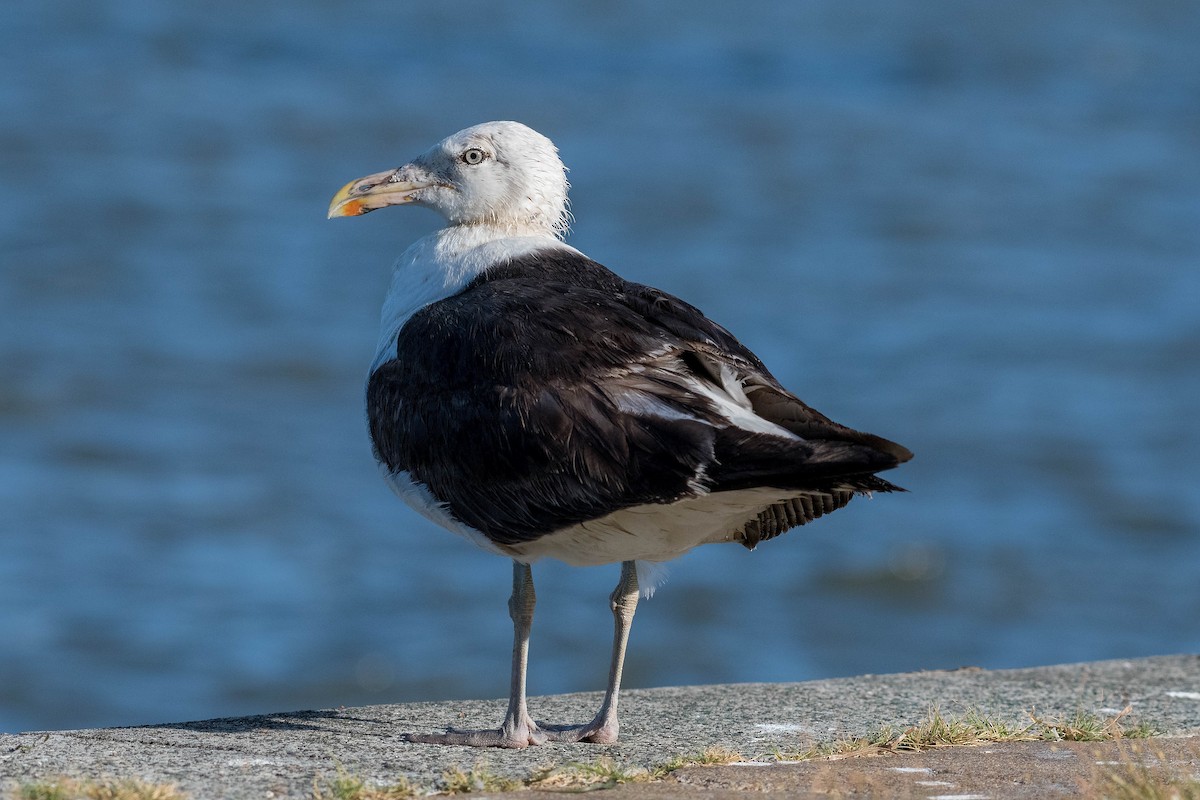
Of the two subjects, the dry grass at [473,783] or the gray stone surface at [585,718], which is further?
the gray stone surface at [585,718]

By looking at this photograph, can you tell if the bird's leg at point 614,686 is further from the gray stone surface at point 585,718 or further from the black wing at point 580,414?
the black wing at point 580,414

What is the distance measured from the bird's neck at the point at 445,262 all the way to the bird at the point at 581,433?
1 cm

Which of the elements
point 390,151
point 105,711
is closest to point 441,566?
point 105,711

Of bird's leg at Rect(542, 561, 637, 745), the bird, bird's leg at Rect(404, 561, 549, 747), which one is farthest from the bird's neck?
bird's leg at Rect(542, 561, 637, 745)

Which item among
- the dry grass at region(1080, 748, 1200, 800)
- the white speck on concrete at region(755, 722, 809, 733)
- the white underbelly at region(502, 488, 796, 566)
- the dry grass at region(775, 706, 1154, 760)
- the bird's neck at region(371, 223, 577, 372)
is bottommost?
the dry grass at region(1080, 748, 1200, 800)

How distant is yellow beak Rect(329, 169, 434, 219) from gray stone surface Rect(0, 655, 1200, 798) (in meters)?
2.13

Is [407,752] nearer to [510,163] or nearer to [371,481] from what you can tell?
[510,163]

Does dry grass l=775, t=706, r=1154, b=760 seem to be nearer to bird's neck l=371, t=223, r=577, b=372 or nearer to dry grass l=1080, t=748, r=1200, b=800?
dry grass l=1080, t=748, r=1200, b=800

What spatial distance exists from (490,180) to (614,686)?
2.24m

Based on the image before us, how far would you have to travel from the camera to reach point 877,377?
63.6ft

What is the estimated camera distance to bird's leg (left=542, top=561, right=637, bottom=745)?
620 centimetres

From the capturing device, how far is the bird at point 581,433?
17.7ft

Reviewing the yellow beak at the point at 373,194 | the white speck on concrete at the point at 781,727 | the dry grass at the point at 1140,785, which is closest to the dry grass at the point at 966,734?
the white speck on concrete at the point at 781,727

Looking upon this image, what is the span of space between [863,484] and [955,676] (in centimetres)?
258
